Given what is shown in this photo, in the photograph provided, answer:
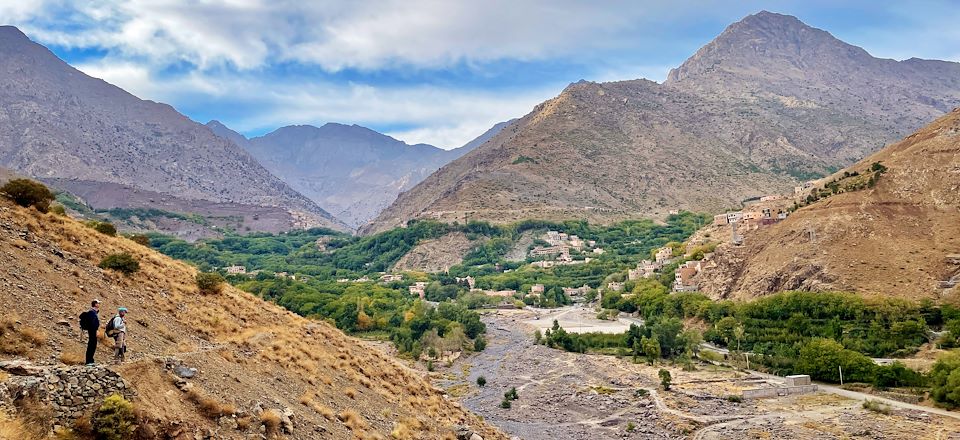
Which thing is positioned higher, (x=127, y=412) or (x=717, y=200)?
(x=717, y=200)

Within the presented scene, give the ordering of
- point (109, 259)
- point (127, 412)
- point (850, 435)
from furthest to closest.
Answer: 1. point (850, 435)
2. point (109, 259)
3. point (127, 412)

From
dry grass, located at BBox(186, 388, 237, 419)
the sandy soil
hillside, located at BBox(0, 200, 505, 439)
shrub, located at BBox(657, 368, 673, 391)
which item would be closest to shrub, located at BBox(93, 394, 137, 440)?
hillside, located at BBox(0, 200, 505, 439)

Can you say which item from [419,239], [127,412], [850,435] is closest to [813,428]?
[850,435]

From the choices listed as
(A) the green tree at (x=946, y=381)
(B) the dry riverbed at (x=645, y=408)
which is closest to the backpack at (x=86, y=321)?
(B) the dry riverbed at (x=645, y=408)

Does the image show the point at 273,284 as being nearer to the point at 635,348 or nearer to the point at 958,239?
the point at 635,348

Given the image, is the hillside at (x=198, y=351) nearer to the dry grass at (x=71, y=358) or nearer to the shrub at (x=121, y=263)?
the dry grass at (x=71, y=358)

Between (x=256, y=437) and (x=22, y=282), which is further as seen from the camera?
(x=22, y=282)

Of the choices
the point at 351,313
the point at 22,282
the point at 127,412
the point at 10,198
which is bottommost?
the point at 351,313

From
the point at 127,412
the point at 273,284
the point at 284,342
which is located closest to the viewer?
the point at 127,412
